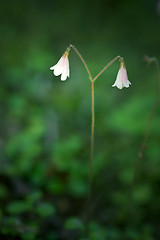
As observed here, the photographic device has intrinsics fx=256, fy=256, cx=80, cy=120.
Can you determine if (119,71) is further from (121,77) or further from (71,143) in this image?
(71,143)

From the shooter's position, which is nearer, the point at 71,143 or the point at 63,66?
the point at 63,66

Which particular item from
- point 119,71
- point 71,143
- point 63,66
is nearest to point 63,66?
point 63,66

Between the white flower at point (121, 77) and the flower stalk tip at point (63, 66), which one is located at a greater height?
the flower stalk tip at point (63, 66)

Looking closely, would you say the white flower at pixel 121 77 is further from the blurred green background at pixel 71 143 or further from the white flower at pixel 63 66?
the blurred green background at pixel 71 143

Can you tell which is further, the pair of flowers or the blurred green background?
the blurred green background

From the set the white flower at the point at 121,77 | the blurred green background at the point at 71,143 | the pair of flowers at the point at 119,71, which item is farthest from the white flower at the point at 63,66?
the blurred green background at the point at 71,143

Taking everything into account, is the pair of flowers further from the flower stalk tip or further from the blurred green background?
the blurred green background

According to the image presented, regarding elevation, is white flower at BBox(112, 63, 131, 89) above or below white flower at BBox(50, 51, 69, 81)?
below

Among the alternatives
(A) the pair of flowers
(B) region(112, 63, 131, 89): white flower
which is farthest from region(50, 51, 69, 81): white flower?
(B) region(112, 63, 131, 89): white flower
